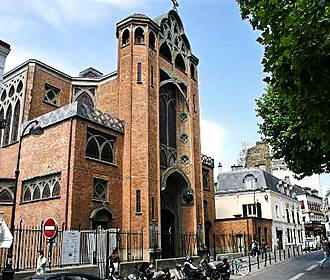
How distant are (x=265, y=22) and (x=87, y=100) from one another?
73.2 feet

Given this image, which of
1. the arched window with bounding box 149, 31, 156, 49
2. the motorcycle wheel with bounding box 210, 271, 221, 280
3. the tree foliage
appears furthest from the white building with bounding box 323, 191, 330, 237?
the tree foliage

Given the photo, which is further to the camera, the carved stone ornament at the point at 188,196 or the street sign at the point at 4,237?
the carved stone ornament at the point at 188,196

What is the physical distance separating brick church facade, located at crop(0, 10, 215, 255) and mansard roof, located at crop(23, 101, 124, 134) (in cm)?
7

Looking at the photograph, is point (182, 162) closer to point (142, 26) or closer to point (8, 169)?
point (142, 26)

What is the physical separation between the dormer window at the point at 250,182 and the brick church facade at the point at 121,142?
12065mm

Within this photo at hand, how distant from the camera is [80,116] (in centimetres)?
2006

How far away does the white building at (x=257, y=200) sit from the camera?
41250 millimetres

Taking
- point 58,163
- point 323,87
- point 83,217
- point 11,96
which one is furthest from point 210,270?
point 11,96

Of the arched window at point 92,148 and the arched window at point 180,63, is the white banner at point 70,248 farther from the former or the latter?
the arched window at point 180,63

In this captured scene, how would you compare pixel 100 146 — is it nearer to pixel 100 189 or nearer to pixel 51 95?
pixel 100 189

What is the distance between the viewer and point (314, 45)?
646 centimetres

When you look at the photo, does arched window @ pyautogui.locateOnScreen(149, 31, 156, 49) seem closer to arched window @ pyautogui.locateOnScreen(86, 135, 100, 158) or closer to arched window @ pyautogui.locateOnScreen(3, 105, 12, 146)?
arched window @ pyautogui.locateOnScreen(86, 135, 100, 158)

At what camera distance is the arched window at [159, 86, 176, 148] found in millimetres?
26469

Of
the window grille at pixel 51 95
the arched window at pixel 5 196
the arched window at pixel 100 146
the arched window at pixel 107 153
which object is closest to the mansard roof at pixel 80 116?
the arched window at pixel 100 146
